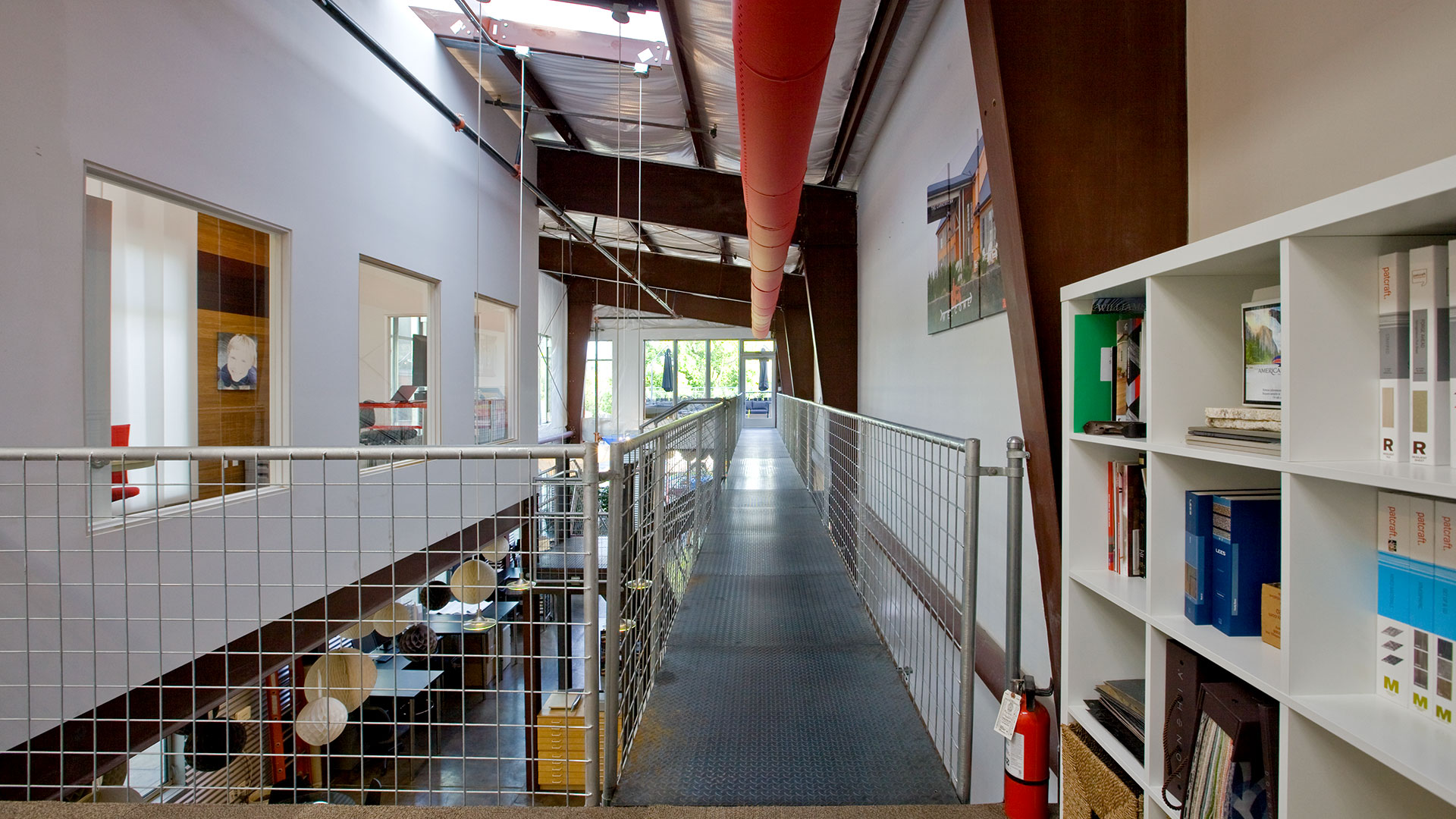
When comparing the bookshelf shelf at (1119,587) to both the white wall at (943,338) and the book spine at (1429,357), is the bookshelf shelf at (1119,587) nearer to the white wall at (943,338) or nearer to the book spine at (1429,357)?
the book spine at (1429,357)

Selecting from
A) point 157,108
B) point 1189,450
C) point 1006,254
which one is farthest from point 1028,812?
point 157,108

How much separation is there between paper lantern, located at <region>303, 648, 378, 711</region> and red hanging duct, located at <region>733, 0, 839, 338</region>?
1.74 m

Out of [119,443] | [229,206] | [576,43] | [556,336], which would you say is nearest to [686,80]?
[576,43]

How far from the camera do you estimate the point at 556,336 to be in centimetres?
1324

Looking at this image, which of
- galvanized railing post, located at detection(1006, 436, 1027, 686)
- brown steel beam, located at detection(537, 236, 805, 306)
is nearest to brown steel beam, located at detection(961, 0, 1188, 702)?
galvanized railing post, located at detection(1006, 436, 1027, 686)

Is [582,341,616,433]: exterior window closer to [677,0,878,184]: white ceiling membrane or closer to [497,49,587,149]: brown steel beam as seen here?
[497,49,587,149]: brown steel beam

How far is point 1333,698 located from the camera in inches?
35.3

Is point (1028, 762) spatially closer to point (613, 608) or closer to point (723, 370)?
point (613, 608)

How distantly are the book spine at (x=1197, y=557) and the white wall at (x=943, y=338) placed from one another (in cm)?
135

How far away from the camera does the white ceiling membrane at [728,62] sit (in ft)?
11.0

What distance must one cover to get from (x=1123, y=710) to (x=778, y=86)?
67.6 inches

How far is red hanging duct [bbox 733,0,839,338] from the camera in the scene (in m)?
1.49

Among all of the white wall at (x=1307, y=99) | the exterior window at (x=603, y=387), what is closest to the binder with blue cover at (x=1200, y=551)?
the white wall at (x=1307, y=99)

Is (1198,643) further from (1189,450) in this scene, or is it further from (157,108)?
(157,108)
